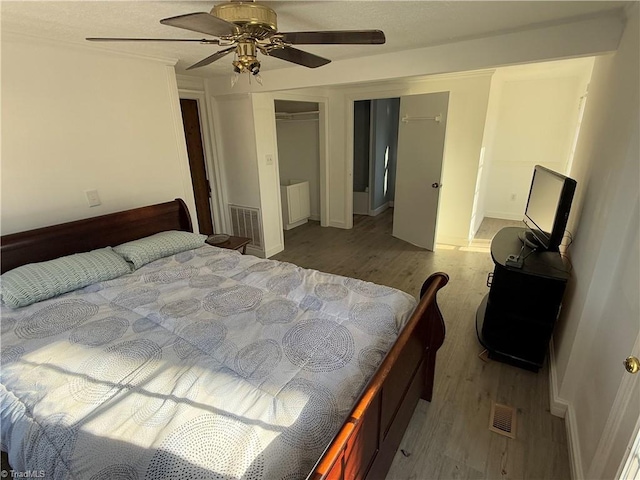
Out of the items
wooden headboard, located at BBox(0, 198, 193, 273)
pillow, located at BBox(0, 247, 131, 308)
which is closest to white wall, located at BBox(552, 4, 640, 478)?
pillow, located at BBox(0, 247, 131, 308)

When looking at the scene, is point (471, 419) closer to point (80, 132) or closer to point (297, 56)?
point (297, 56)

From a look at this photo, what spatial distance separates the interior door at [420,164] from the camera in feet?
12.9

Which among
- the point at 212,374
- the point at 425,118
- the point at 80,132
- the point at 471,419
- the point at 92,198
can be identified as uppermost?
the point at 425,118

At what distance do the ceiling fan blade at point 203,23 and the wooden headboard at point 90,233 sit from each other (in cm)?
178

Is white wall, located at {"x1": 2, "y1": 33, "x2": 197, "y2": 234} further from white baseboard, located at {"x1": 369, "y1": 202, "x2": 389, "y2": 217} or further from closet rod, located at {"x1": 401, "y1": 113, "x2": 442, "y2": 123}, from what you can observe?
white baseboard, located at {"x1": 369, "y1": 202, "x2": 389, "y2": 217}

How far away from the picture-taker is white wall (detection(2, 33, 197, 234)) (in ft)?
6.64

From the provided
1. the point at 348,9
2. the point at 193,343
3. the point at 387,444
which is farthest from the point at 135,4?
the point at 387,444

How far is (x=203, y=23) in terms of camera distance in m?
1.17

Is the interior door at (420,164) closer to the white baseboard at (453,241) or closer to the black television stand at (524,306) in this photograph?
the white baseboard at (453,241)

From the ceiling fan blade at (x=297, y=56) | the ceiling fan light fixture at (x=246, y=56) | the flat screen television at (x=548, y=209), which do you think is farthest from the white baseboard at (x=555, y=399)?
the ceiling fan light fixture at (x=246, y=56)

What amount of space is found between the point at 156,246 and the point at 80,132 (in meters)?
0.97

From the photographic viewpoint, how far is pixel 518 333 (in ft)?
6.98

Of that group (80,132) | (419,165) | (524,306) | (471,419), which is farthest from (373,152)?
(471,419)

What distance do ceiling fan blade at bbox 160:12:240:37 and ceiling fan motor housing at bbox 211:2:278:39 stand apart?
7 cm
